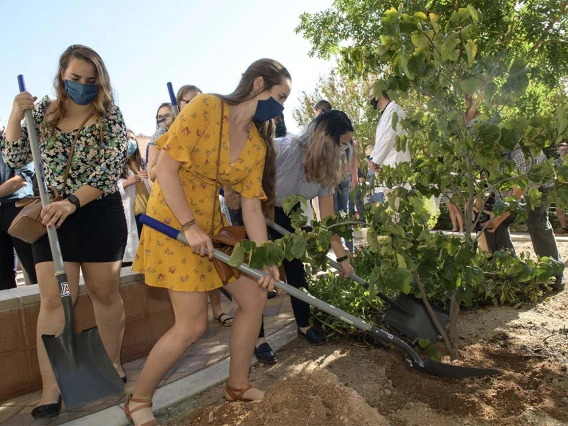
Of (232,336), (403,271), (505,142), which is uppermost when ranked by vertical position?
(505,142)

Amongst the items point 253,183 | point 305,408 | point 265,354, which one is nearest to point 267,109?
point 253,183

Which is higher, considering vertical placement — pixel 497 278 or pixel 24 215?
pixel 24 215

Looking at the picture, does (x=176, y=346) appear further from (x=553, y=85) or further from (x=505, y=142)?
(x=553, y=85)

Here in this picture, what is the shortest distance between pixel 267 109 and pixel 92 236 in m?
1.26

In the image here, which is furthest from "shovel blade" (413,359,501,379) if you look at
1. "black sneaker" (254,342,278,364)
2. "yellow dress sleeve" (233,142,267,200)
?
"yellow dress sleeve" (233,142,267,200)

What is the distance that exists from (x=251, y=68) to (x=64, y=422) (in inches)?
82.2

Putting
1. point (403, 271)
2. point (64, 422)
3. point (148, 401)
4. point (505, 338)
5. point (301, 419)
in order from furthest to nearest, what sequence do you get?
point (505, 338) < point (64, 422) < point (148, 401) < point (403, 271) < point (301, 419)

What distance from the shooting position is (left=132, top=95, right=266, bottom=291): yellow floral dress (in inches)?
92.5

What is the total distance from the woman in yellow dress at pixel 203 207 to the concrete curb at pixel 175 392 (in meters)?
0.18

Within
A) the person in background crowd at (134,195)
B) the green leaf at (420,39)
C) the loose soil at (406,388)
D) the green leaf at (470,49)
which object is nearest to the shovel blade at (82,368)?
the loose soil at (406,388)

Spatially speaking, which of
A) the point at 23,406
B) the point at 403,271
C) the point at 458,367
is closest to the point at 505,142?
the point at 403,271

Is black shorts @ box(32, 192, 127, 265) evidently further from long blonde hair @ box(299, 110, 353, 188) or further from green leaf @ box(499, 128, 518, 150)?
green leaf @ box(499, 128, 518, 150)

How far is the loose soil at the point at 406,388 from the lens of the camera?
2186 millimetres

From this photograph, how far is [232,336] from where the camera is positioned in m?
2.73
